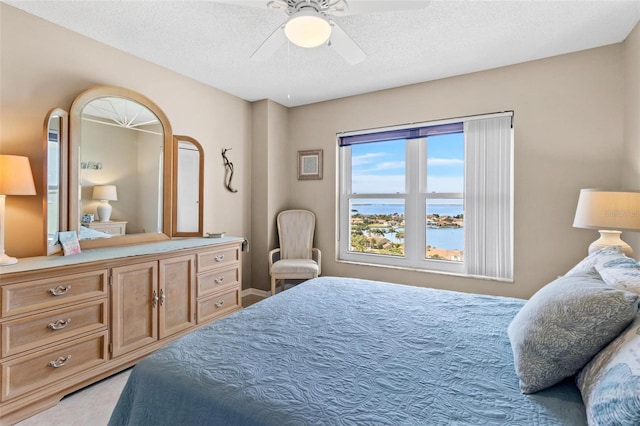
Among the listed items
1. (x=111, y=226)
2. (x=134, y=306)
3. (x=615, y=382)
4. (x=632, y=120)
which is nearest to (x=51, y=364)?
(x=134, y=306)

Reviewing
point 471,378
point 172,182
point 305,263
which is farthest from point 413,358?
point 172,182

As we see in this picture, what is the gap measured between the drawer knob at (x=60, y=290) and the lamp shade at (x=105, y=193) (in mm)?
856

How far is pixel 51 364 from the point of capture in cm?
188

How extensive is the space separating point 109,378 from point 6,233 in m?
1.23

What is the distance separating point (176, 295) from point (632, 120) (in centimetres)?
390

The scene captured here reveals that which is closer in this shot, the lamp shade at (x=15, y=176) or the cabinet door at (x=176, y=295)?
the lamp shade at (x=15, y=176)

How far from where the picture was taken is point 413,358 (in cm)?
118

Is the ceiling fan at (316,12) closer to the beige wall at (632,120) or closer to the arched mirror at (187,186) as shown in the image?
the arched mirror at (187,186)

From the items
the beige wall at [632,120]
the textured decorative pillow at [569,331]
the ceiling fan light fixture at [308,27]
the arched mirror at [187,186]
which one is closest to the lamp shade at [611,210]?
the beige wall at [632,120]

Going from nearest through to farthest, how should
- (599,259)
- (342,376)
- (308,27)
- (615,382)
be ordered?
(615,382) < (342,376) < (599,259) < (308,27)

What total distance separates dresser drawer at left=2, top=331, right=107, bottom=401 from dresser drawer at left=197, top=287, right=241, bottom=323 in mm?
852

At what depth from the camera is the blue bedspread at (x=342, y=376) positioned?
34.3 inches

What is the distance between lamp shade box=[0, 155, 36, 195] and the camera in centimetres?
190

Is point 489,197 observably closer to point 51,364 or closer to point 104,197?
point 104,197
